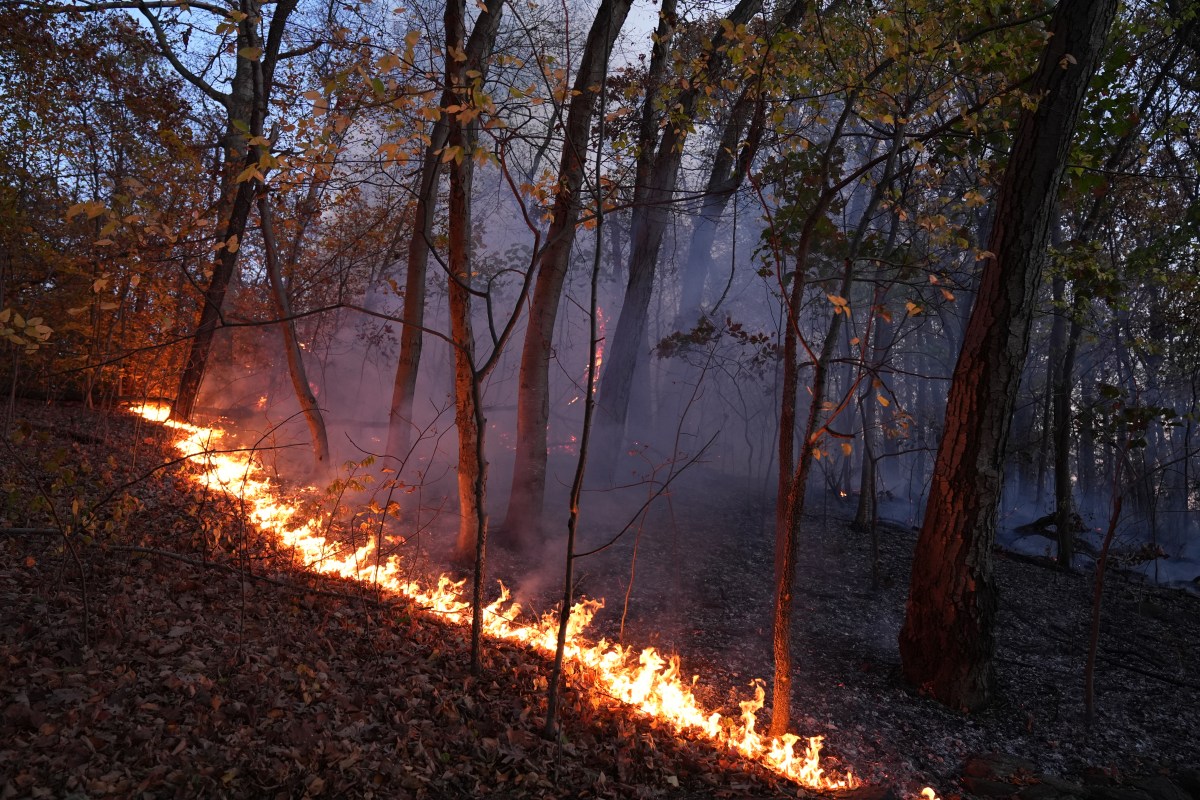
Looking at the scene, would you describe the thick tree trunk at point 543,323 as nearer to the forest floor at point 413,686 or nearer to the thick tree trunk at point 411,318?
the forest floor at point 413,686

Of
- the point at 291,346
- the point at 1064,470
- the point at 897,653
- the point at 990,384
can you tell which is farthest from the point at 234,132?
the point at 1064,470

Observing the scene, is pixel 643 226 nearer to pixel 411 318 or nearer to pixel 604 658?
pixel 411 318

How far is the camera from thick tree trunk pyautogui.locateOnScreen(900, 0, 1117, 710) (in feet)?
16.9

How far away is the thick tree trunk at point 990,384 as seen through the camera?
516 centimetres

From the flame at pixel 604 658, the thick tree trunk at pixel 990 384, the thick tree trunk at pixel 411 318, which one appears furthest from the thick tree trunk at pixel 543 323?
the thick tree trunk at pixel 990 384

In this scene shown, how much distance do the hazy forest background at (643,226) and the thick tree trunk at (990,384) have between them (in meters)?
0.02

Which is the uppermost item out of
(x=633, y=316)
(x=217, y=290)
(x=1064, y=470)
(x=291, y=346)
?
(x=633, y=316)

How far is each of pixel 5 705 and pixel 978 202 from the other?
274 inches

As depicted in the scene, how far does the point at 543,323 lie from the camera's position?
7.80 metres

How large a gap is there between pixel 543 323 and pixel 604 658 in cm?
380

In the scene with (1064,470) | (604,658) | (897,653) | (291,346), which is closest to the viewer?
(604,658)

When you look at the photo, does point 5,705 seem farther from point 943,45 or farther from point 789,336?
point 943,45

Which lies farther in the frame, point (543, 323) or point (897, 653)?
point (543, 323)

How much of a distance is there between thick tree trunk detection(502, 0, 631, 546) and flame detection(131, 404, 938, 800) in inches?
58.2
